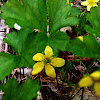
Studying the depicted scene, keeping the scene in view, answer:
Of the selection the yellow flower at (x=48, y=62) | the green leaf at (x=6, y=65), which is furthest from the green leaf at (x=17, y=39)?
the yellow flower at (x=48, y=62)

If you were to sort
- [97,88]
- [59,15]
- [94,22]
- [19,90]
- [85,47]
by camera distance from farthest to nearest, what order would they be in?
[59,15] < [94,22] < [19,90] < [85,47] < [97,88]

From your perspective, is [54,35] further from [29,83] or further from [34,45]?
[29,83]

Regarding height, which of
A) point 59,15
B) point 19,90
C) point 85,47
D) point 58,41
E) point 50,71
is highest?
point 59,15

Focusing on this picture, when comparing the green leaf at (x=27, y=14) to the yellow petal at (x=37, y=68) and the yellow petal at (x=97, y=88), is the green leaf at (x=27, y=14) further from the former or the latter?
the yellow petal at (x=97, y=88)

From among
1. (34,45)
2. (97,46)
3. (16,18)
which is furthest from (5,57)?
(97,46)

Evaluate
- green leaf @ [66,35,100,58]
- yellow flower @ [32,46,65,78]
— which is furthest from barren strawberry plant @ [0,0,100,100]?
green leaf @ [66,35,100,58]

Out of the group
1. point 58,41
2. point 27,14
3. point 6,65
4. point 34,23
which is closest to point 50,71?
point 58,41

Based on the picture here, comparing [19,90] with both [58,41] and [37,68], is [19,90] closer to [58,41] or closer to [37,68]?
[37,68]
